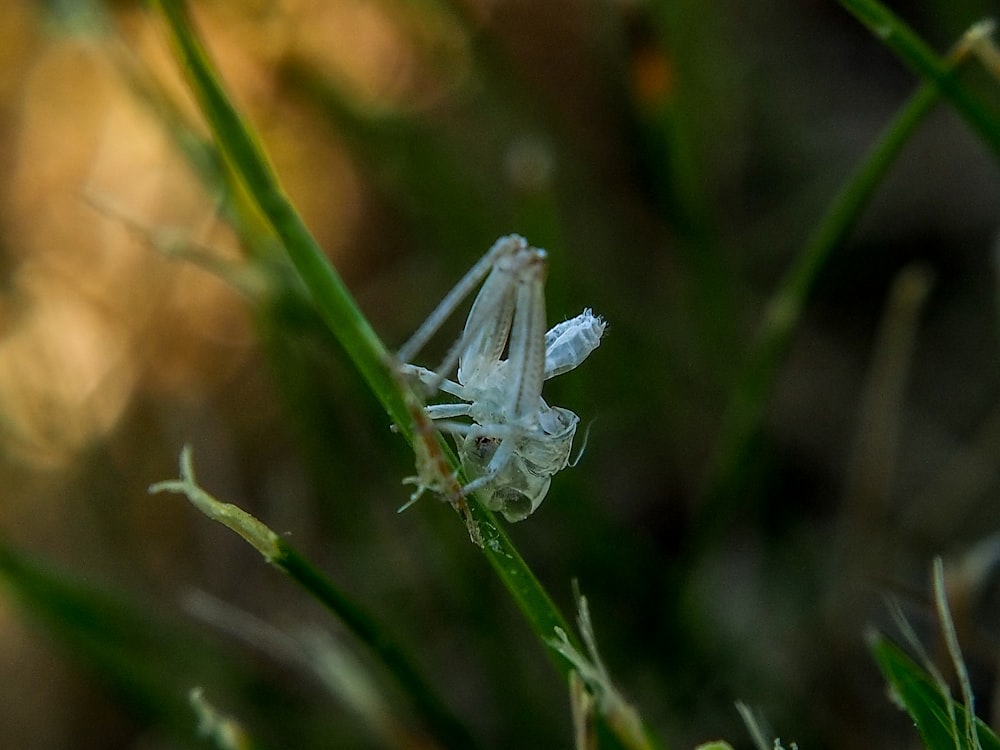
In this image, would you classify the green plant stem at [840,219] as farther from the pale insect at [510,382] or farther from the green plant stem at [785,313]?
the pale insect at [510,382]

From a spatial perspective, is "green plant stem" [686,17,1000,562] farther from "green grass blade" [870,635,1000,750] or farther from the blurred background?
"green grass blade" [870,635,1000,750]

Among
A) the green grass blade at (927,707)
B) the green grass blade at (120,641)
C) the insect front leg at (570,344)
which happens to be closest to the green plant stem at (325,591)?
the insect front leg at (570,344)

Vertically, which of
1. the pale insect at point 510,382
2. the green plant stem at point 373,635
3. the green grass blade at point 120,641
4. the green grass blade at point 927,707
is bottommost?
the green grass blade at point 927,707

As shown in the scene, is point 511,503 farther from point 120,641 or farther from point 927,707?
point 120,641

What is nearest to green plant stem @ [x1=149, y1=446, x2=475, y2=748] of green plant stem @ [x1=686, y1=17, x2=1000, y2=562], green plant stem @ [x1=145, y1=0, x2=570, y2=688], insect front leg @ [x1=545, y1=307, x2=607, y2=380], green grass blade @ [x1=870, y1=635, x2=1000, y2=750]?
green plant stem @ [x1=145, y1=0, x2=570, y2=688]

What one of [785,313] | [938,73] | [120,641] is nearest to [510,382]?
[938,73]
